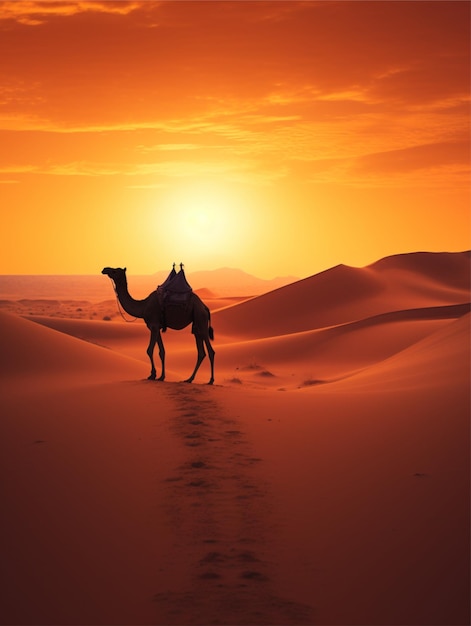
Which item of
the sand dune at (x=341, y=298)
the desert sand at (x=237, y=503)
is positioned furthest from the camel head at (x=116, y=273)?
the sand dune at (x=341, y=298)

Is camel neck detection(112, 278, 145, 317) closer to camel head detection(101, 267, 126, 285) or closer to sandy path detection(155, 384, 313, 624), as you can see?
camel head detection(101, 267, 126, 285)

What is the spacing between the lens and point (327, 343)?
3528cm

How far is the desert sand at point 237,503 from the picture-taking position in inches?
243

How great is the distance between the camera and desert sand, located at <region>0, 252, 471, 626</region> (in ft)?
20.3

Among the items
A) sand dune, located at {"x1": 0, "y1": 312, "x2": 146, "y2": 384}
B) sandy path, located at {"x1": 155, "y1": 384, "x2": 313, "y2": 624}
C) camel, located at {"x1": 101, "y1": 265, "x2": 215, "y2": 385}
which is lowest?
sandy path, located at {"x1": 155, "y1": 384, "x2": 313, "y2": 624}

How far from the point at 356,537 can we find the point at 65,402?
23.4 ft

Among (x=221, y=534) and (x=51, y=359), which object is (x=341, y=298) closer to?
(x=51, y=359)

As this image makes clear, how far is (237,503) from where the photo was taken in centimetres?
798

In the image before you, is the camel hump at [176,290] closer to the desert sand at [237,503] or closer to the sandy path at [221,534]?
the desert sand at [237,503]

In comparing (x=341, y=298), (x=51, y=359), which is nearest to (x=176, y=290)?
(x=51, y=359)

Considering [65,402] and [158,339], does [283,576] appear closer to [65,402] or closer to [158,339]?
[65,402]

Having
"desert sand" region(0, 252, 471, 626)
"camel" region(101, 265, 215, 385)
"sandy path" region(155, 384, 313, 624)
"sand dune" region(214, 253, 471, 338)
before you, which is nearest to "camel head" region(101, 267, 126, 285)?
"camel" region(101, 265, 215, 385)

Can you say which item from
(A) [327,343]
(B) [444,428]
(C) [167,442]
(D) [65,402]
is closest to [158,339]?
(D) [65,402]

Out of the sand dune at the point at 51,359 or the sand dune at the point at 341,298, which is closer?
the sand dune at the point at 51,359
